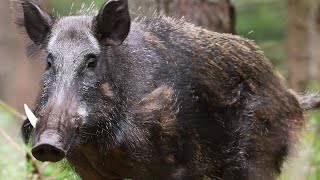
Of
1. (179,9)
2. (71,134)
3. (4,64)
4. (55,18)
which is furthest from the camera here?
(4,64)

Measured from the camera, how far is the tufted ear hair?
305 inches

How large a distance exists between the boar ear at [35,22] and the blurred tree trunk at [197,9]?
260 cm

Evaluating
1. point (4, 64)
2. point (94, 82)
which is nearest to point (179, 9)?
point (94, 82)

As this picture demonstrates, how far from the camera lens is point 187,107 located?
818 cm

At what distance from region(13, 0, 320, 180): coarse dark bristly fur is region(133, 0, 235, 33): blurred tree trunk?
4.56 feet

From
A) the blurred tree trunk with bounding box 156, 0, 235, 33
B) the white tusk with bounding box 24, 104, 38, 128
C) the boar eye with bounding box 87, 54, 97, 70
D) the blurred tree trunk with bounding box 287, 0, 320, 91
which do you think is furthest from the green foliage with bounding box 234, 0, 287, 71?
the white tusk with bounding box 24, 104, 38, 128

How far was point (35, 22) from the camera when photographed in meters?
7.79

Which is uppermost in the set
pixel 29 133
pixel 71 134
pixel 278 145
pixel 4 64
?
pixel 71 134

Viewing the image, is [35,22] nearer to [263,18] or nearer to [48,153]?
[48,153]

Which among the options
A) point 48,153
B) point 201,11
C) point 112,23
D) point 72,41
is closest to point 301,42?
point 201,11

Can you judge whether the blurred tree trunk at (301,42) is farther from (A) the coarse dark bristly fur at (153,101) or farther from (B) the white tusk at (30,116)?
(B) the white tusk at (30,116)

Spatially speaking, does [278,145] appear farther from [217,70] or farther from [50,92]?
[50,92]

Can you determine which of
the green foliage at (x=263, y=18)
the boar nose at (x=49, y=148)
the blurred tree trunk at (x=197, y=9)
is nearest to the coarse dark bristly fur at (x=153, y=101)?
the boar nose at (x=49, y=148)

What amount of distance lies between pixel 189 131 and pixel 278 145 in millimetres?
1199
